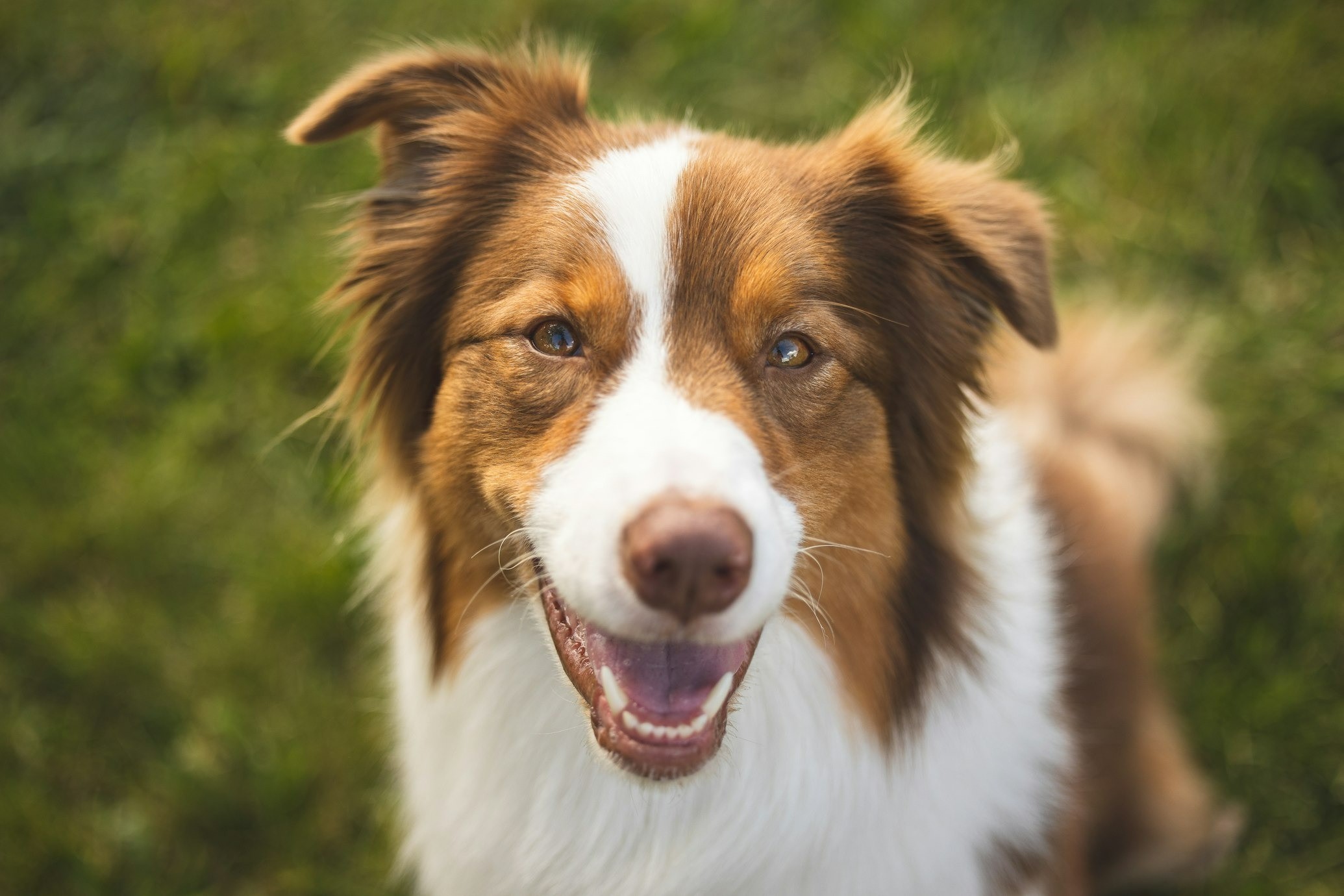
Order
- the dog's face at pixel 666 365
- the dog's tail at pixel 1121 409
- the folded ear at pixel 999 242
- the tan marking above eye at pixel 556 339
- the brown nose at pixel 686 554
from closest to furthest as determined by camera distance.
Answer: the brown nose at pixel 686 554 < the dog's face at pixel 666 365 < the tan marking above eye at pixel 556 339 < the folded ear at pixel 999 242 < the dog's tail at pixel 1121 409

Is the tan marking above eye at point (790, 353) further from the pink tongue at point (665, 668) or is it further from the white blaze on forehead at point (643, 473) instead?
the pink tongue at point (665, 668)

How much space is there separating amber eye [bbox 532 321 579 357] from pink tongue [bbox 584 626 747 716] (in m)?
0.57

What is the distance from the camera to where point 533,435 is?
230cm

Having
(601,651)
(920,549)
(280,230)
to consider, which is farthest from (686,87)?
(601,651)

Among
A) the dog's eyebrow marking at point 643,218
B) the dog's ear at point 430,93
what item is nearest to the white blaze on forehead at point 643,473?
the dog's eyebrow marking at point 643,218

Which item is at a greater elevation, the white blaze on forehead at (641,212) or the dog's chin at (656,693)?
the white blaze on forehead at (641,212)

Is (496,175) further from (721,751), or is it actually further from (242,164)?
(242,164)

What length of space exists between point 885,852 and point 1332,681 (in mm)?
2256

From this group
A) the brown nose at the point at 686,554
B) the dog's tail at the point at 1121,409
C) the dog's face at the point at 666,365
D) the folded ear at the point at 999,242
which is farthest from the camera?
the dog's tail at the point at 1121,409

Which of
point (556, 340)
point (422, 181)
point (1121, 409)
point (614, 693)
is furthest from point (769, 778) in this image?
point (1121, 409)

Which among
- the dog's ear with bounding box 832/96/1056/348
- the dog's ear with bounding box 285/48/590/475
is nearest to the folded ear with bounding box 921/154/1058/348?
the dog's ear with bounding box 832/96/1056/348

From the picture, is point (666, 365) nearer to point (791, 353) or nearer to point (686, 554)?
point (791, 353)

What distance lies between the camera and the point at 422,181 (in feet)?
8.68

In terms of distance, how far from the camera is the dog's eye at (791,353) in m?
2.33
